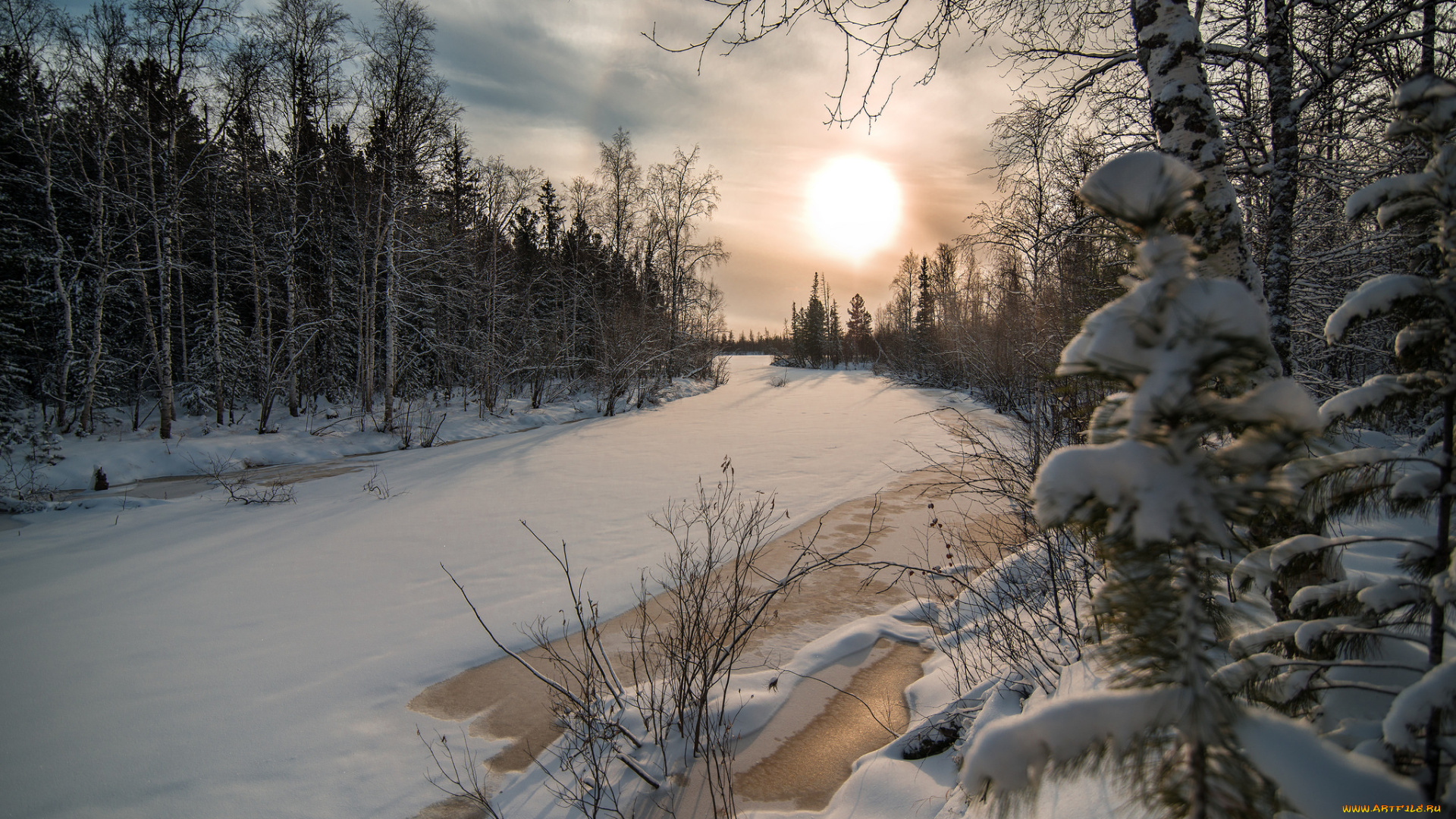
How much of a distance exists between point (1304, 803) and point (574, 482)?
934cm

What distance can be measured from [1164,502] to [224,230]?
2128cm

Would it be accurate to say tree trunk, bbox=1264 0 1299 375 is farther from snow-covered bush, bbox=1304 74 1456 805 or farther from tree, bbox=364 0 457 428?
tree, bbox=364 0 457 428

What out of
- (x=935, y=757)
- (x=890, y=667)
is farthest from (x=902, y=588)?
(x=935, y=757)

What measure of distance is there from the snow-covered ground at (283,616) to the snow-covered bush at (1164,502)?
11.3 feet

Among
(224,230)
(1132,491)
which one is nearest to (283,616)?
(1132,491)

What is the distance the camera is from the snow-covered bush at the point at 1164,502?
1.90ft

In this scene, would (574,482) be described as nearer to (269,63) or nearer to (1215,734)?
(1215,734)

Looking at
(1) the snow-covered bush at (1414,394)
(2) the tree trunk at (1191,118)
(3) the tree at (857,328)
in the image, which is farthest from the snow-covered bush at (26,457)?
(3) the tree at (857,328)

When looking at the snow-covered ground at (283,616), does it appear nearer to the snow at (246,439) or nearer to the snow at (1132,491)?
the snow at (246,439)

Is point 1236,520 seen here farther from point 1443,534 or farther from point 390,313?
point 390,313

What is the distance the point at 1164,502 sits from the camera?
0.58m

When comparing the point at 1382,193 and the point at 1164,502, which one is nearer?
the point at 1164,502

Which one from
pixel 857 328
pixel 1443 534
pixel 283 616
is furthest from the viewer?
pixel 857 328

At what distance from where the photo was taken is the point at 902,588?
17.9ft
